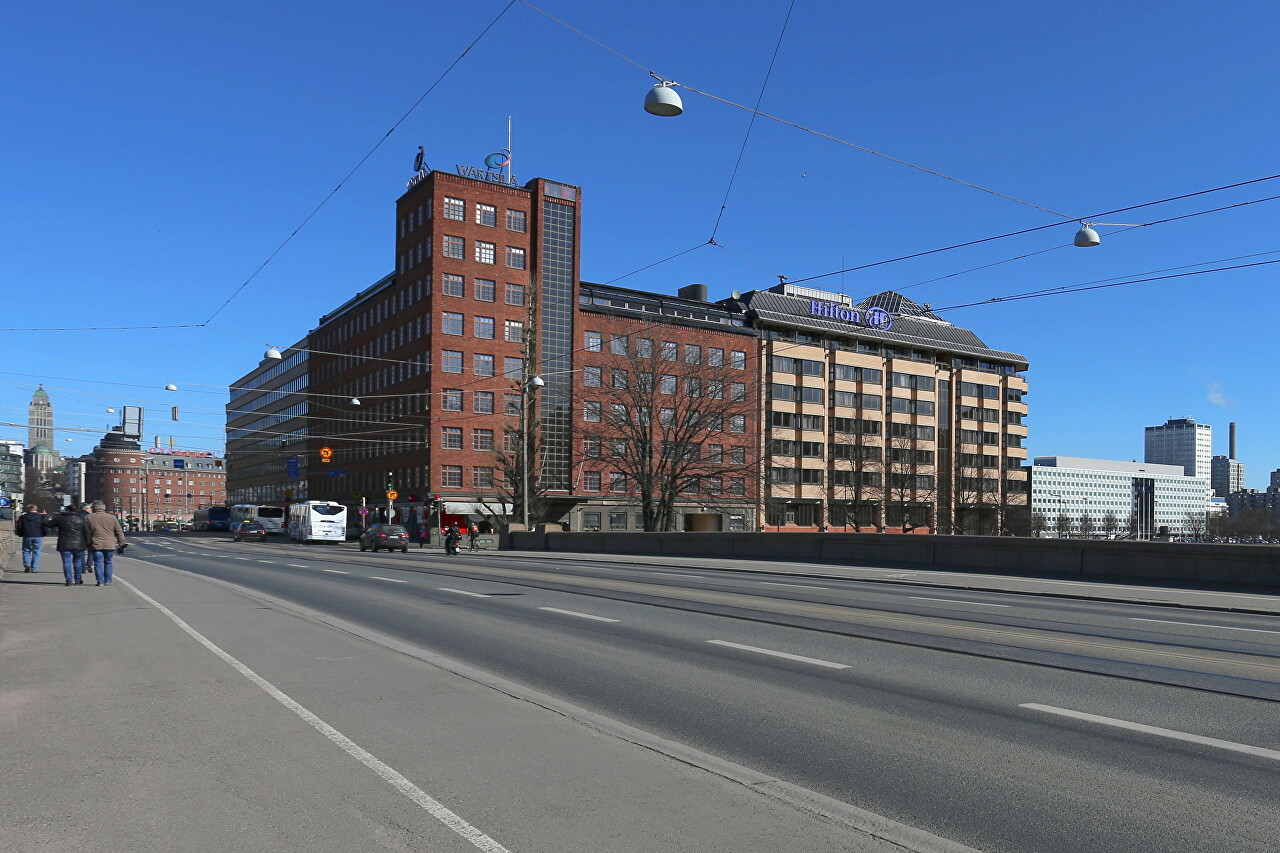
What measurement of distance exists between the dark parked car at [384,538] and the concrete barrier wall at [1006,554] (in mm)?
14302

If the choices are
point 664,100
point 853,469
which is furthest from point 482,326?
point 664,100

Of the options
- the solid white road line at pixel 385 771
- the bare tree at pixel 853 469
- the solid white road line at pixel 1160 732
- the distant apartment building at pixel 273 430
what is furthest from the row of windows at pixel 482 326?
the solid white road line at pixel 1160 732

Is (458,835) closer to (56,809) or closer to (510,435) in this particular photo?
(56,809)

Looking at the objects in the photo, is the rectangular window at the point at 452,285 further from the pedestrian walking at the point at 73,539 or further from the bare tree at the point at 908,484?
the pedestrian walking at the point at 73,539

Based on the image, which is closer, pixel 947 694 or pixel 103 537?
pixel 947 694

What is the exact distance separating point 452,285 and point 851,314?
3854 cm

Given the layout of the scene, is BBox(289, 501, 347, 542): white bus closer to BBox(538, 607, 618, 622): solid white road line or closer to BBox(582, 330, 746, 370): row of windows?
BBox(582, 330, 746, 370): row of windows

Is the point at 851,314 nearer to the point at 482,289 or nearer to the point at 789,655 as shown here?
the point at 482,289

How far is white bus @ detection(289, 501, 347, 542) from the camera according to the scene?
2616 inches

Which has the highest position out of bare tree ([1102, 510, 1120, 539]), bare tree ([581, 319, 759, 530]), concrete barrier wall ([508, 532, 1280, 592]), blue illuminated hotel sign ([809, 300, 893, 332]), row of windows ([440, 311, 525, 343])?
blue illuminated hotel sign ([809, 300, 893, 332])

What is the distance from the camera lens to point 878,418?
95188 mm

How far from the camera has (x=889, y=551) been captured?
103ft

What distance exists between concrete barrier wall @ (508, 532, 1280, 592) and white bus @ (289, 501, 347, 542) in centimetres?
3096

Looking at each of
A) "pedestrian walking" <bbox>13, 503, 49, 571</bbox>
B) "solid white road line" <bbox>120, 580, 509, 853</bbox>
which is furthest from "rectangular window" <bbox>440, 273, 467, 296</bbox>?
"solid white road line" <bbox>120, 580, 509, 853</bbox>
